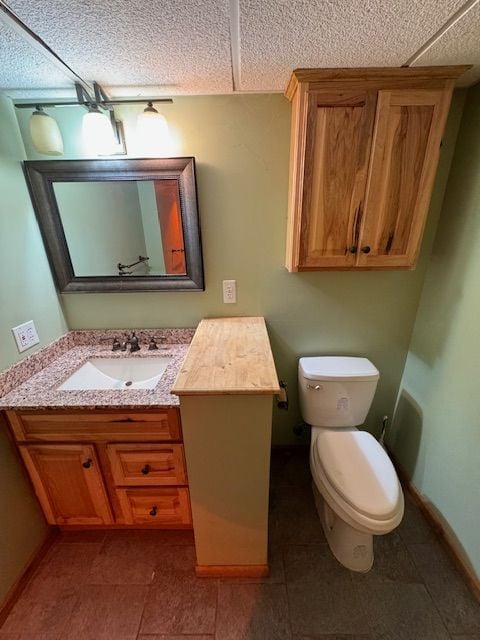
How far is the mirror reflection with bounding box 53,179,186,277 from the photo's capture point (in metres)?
1.27

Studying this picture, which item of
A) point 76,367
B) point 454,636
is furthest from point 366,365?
point 76,367

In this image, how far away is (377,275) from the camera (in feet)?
4.73

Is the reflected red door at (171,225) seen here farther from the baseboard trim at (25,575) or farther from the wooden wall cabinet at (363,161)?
the baseboard trim at (25,575)

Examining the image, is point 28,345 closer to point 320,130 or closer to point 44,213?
point 44,213

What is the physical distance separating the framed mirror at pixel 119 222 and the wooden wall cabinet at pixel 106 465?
685 mm

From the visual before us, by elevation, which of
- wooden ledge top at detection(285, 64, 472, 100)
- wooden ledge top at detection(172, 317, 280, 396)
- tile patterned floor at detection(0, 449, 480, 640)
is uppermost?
wooden ledge top at detection(285, 64, 472, 100)


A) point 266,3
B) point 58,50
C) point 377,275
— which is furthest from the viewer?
point 377,275

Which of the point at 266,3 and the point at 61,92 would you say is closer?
the point at 266,3

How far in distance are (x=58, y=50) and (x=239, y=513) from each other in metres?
1.83

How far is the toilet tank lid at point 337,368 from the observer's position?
138cm

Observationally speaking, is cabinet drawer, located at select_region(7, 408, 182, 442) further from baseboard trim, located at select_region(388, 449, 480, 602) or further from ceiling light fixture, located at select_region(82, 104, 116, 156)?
baseboard trim, located at select_region(388, 449, 480, 602)

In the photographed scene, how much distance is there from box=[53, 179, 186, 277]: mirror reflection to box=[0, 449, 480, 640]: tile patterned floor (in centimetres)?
145

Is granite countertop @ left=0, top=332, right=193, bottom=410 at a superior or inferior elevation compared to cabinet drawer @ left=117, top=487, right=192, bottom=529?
superior

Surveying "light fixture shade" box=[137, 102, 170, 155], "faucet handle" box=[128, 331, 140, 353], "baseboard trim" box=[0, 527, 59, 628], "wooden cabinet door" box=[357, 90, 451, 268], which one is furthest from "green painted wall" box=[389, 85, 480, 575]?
"baseboard trim" box=[0, 527, 59, 628]
